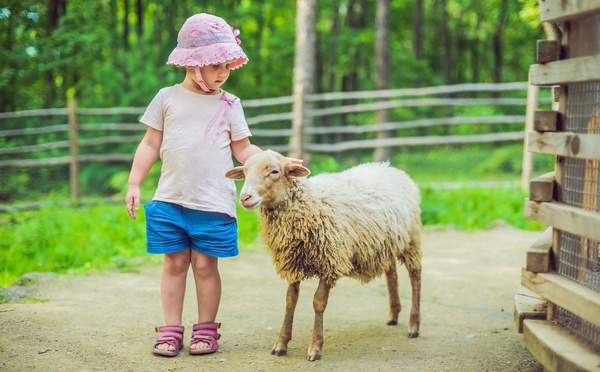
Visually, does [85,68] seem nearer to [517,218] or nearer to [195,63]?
[517,218]

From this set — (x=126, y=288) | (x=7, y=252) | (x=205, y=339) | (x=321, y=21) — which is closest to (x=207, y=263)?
(x=205, y=339)

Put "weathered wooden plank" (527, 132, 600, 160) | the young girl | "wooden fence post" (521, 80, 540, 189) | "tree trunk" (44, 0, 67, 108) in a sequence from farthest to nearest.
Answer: "wooden fence post" (521, 80, 540, 189), "tree trunk" (44, 0, 67, 108), the young girl, "weathered wooden plank" (527, 132, 600, 160)

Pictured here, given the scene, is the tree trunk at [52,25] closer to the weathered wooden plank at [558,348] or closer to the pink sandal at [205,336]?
the pink sandal at [205,336]

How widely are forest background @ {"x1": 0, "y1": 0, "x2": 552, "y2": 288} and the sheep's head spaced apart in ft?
9.65

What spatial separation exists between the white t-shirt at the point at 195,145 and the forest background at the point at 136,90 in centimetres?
256

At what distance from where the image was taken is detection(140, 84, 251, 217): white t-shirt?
4.03 metres

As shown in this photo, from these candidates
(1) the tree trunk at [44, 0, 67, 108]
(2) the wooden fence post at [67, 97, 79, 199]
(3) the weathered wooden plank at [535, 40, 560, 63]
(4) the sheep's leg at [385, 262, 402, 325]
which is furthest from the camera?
(2) the wooden fence post at [67, 97, 79, 199]

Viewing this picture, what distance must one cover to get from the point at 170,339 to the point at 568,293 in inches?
86.7

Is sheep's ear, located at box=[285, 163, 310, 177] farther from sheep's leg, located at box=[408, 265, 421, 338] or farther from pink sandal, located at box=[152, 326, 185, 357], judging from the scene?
sheep's leg, located at box=[408, 265, 421, 338]

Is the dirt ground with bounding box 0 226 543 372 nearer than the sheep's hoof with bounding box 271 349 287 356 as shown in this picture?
Yes

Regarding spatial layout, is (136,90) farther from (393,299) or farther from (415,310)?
(415,310)

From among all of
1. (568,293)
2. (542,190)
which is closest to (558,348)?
(568,293)

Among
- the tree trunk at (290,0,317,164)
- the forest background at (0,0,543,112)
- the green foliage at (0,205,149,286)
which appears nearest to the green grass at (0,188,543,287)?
the green foliage at (0,205,149,286)

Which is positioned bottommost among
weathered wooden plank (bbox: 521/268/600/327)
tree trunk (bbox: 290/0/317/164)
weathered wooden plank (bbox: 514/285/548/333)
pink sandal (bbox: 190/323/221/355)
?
pink sandal (bbox: 190/323/221/355)
